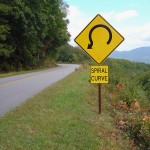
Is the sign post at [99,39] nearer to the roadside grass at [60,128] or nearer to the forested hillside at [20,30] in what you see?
the roadside grass at [60,128]

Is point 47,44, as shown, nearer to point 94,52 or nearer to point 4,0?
point 4,0

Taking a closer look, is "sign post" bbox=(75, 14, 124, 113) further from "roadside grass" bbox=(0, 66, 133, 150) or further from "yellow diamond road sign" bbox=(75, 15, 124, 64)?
"roadside grass" bbox=(0, 66, 133, 150)

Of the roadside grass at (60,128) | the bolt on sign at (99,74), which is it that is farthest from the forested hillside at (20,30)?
the bolt on sign at (99,74)

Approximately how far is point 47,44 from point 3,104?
52736mm

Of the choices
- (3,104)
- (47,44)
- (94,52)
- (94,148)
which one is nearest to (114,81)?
(3,104)

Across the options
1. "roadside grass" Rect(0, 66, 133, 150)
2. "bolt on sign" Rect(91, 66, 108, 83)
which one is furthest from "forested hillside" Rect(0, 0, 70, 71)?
"bolt on sign" Rect(91, 66, 108, 83)

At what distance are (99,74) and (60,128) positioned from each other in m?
3.15

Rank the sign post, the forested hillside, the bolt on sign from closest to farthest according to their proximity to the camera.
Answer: the sign post, the bolt on sign, the forested hillside

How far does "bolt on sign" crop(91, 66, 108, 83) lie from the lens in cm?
1268

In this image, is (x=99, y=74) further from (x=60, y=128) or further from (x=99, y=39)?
(x=60, y=128)

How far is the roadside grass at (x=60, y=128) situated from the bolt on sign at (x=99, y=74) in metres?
1.03

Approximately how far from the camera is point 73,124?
1061 cm

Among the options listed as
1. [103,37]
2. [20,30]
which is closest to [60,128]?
[103,37]

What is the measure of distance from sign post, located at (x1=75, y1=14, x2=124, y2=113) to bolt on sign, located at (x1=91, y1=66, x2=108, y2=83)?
0.11 feet
